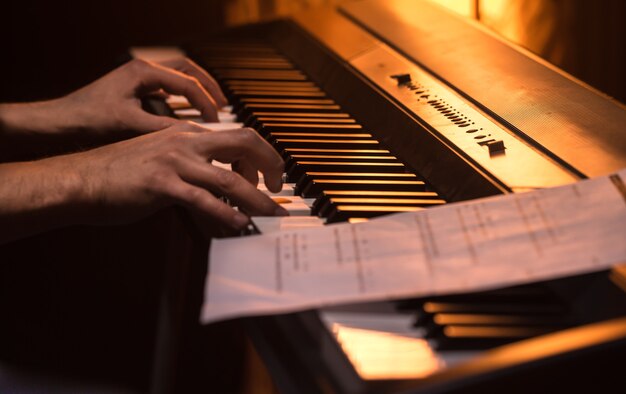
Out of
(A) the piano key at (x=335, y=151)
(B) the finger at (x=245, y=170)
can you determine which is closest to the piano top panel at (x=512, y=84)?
(A) the piano key at (x=335, y=151)

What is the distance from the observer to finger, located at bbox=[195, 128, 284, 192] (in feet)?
3.48

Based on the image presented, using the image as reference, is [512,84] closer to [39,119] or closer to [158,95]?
[158,95]

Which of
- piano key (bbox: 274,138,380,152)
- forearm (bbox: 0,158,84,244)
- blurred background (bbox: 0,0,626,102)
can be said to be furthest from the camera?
blurred background (bbox: 0,0,626,102)

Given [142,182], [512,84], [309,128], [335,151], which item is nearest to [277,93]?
[309,128]

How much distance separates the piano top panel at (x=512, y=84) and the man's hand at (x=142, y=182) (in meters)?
0.39

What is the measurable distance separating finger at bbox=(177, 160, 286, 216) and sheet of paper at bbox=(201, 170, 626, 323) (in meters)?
0.14

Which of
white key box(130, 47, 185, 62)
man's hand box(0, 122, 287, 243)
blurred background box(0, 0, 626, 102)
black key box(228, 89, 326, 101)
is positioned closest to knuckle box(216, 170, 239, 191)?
man's hand box(0, 122, 287, 243)

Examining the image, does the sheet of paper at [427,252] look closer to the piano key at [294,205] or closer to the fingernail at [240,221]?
the fingernail at [240,221]

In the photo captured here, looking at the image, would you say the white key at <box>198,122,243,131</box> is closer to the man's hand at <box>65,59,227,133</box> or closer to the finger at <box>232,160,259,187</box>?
the man's hand at <box>65,59,227,133</box>

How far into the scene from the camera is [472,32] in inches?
64.8

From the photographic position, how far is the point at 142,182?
1081 mm

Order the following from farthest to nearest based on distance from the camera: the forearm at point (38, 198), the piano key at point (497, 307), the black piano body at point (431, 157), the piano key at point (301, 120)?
the piano key at point (301, 120) → the forearm at point (38, 198) → the piano key at point (497, 307) → the black piano body at point (431, 157)

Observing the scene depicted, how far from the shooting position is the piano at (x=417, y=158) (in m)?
0.71

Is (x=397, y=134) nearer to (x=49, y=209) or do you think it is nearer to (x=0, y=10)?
(x=49, y=209)
